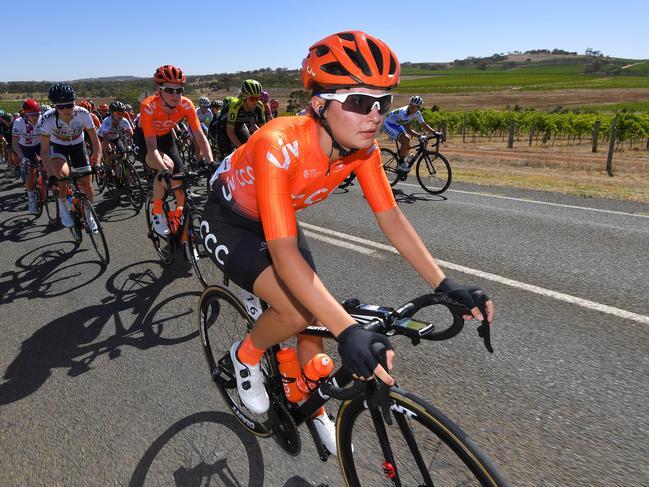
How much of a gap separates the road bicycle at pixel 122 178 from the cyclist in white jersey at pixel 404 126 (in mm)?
6003

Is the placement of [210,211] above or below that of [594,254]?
above

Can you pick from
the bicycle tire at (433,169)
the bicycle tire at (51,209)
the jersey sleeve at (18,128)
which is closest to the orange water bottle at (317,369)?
the bicycle tire at (51,209)

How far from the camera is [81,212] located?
6.63 metres

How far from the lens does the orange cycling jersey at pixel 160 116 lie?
5961mm

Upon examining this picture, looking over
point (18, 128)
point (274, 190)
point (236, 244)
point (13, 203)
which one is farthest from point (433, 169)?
point (13, 203)

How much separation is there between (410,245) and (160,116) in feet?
16.9

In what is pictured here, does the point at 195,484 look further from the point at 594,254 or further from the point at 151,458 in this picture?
the point at 594,254

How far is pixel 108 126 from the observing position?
11.5m

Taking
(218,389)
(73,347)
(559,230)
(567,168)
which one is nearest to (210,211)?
(218,389)

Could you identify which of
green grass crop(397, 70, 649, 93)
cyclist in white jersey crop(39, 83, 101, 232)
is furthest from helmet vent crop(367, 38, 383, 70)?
green grass crop(397, 70, 649, 93)

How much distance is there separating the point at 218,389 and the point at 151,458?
0.59 metres

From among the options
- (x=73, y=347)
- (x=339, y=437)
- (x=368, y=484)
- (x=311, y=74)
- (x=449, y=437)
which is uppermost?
(x=311, y=74)

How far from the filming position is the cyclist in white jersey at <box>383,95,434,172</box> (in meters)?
10.7

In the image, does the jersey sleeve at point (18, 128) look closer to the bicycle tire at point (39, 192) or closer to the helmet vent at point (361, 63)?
the bicycle tire at point (39, 192)
